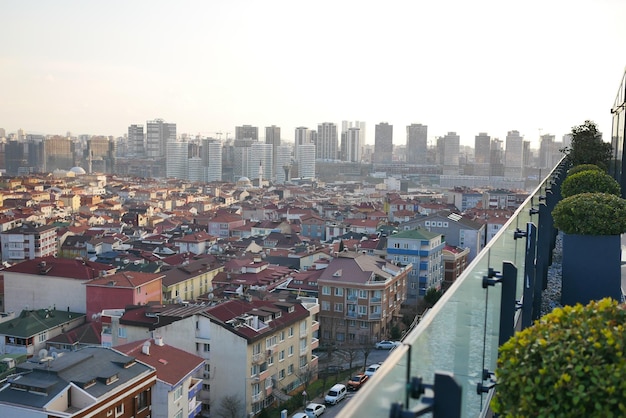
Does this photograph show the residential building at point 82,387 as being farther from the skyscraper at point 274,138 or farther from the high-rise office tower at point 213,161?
the skyscraper at point 274,138

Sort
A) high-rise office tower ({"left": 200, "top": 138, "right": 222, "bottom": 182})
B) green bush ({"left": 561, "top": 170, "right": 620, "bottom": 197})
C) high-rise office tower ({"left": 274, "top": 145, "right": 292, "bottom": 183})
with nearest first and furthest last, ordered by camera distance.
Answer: green bush ({"left": 561, "top": 170, "right": 620, "bottom": 197}), high-rise office tower ({"left": 200, "top": 138, "right": 222, "bottom": 182}), high-rise office tower ({"left": 274, "top": 145, "right": 292, "bottom": 183})

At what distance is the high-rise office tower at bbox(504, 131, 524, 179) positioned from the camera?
145 feet

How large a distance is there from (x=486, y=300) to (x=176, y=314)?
23.4 ft

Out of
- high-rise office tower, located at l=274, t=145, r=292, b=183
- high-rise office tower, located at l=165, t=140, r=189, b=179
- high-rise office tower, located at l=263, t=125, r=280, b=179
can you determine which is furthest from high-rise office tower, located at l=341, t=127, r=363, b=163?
high-rise office tower, located at l=165, t=140, r=189, b=179

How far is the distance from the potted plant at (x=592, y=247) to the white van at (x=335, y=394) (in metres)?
5.84

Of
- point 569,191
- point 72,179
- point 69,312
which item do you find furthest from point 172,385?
point 72,179

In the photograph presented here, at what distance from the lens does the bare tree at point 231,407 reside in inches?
286

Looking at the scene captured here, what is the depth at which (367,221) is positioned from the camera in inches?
767

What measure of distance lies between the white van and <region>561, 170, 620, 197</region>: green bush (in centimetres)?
515

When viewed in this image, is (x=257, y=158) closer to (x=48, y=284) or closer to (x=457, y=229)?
(x=457, y=229)

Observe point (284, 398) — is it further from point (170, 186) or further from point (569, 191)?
point (170, 186)

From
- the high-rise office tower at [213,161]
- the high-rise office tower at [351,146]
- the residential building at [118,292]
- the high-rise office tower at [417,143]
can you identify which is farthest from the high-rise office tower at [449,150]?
the residential building at [118,292]

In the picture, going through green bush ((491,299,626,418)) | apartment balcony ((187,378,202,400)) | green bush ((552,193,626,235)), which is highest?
green bush ((552,193,626,235))

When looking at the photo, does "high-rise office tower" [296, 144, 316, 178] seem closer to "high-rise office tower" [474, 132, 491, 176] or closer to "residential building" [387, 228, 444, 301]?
"high-rise office tower" [474, 132, 491, 176]
